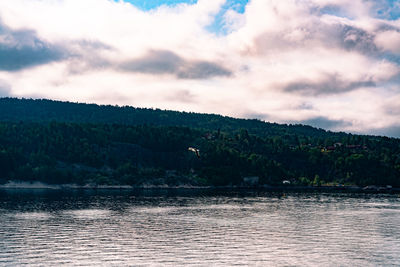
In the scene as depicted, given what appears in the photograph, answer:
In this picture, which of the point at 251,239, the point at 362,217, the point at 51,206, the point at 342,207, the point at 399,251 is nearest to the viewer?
the point at 399,251

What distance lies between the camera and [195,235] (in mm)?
103375

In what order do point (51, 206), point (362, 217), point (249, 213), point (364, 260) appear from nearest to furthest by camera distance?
point (364, 260), point (362, 217), point (249, 213), point (51, 206)

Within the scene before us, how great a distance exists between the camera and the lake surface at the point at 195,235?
79.8 metres

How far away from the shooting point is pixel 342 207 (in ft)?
568

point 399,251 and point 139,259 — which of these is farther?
point 399,251

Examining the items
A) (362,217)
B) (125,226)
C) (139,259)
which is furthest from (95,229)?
(362,217)

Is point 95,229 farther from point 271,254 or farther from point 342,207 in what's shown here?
point 342,207

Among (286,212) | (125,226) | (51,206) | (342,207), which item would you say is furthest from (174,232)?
(342,207)

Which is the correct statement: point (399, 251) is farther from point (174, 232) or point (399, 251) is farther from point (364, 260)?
point (174, 232)

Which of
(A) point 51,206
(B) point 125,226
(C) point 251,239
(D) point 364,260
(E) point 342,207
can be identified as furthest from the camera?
(E) point 342,207

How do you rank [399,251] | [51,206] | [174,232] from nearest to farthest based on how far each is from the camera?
[399,251], [174,232], [51,206]

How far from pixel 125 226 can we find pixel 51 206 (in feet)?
178

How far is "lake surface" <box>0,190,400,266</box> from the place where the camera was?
262ft

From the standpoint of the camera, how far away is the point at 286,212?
501ft
